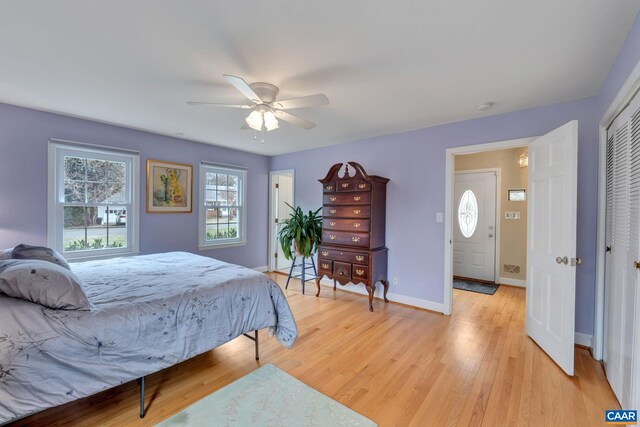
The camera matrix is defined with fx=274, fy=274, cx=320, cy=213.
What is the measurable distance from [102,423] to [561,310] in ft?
11.1

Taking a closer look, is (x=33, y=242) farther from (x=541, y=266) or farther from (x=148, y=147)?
(x=541, y=266)

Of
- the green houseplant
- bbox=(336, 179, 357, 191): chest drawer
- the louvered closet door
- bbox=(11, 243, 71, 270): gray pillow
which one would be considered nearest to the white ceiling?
the louvered closet door

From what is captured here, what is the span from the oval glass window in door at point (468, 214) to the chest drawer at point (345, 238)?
250cm

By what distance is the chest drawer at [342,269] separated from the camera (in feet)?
12.2

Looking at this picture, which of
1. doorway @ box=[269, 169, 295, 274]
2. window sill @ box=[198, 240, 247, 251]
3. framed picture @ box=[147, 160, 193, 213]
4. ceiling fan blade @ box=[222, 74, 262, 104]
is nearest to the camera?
ceiling fan blade @ box=[222, 74, 262, 104]

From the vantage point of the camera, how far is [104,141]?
11.4 ft

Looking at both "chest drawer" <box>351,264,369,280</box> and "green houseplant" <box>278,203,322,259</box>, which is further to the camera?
"green houseplant" <box>278,203,322,259</box>

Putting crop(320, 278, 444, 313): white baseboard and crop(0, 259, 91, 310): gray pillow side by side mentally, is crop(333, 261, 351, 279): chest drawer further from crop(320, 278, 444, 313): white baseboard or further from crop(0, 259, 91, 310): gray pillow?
crop(0, 259, 91, 310): gray pillow

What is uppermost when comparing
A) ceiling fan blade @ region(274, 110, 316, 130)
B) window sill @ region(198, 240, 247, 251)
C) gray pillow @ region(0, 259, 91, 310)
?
ceiling fan blade @ region(274, 110, 316, 130)

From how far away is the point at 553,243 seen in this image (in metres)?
2.38

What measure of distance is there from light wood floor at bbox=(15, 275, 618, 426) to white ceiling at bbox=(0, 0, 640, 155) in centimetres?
237

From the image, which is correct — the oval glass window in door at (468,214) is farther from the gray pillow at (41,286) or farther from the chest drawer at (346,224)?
the gray pillow at (41,286)

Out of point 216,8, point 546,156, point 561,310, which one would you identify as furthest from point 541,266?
point 216,8

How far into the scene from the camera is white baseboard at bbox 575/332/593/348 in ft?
8.44
